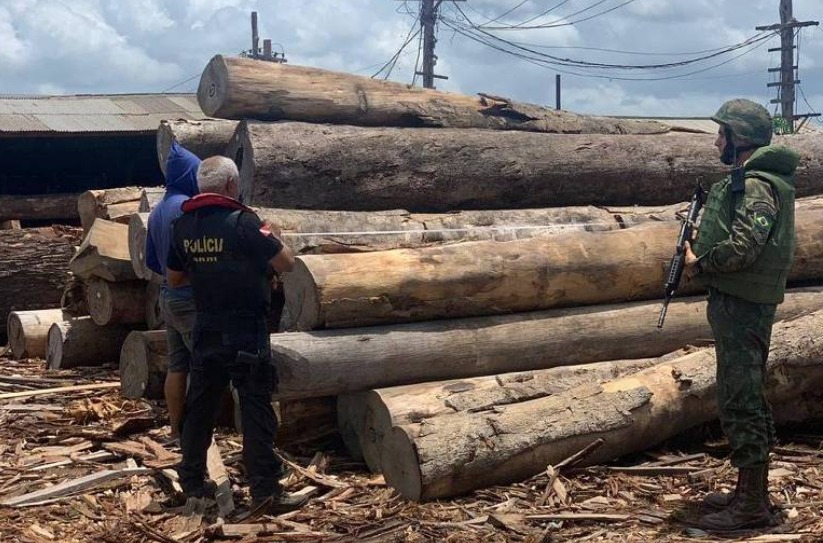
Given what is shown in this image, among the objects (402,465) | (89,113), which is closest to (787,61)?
(89,113)

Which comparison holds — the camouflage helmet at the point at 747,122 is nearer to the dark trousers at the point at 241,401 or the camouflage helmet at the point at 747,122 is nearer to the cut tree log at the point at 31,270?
the dark trousers at the point at 241,401

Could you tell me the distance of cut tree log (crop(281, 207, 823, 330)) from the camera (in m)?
6.70

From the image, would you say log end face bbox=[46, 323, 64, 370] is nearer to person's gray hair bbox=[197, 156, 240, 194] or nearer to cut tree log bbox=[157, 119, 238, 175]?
cut tree log bbox=[157, 119, 238, 175]

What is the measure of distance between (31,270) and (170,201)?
5220 millimetres

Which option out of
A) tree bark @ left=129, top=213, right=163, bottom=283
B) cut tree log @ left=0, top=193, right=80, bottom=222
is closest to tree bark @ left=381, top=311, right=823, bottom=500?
tree bark @ left=129, top=213, right=163, bottom=283

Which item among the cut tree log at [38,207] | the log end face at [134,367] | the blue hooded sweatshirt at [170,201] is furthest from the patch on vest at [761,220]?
the cut tree log at [38,207]

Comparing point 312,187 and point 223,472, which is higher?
point 312,187

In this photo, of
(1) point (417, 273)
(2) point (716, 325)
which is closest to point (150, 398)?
(1) point (417, 273)

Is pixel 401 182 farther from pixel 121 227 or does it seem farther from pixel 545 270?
pixel 121 227

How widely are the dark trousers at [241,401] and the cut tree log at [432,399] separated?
0.84 m

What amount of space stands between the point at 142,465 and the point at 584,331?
10.8ft

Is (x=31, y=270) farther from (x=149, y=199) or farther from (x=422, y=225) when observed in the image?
(x=422, y=225)

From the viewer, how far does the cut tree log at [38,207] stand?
14888 mm

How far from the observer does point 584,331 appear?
7.34m
